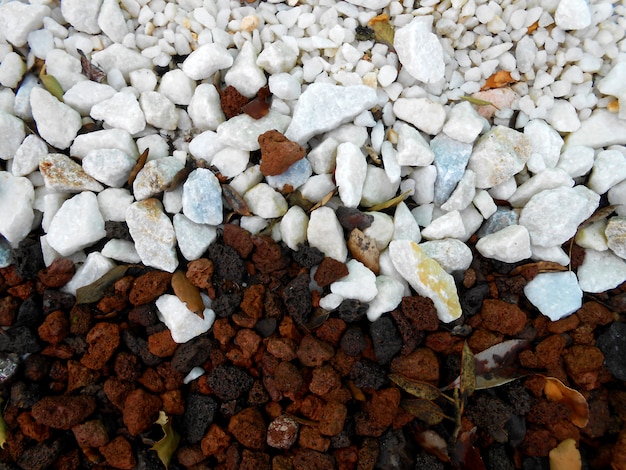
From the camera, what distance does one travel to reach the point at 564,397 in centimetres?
113

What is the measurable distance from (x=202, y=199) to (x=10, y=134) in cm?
52

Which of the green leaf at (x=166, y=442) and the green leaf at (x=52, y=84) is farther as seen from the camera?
the green leaf at (x=52, y=84)

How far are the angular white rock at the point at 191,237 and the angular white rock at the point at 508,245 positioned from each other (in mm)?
698

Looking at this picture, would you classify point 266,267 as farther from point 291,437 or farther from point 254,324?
point 291,437

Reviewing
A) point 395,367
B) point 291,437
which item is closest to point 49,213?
point 291,437

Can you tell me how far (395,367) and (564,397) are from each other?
42 centimetres

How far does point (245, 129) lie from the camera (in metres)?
1.18

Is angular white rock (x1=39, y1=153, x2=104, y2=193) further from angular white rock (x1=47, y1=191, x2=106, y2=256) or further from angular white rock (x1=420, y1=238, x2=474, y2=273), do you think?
angular white rock (x1=420, y1=238, x2=474, y2=273)

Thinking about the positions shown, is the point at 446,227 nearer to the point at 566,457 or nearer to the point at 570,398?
the point at 570,398

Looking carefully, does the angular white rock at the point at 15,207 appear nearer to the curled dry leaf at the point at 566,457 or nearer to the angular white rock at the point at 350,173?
the angular white rock at the point at 350,173

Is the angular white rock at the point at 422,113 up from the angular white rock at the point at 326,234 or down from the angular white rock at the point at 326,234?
up

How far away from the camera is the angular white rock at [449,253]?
1161mm

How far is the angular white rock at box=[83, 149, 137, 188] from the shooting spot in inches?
45.8

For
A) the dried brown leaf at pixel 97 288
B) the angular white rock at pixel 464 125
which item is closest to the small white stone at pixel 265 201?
the dried brown leaf at pixel 97 288
